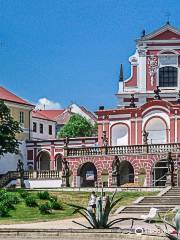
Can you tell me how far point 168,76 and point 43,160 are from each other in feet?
60.0

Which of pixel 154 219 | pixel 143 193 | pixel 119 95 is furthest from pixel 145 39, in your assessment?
pixel 154 219

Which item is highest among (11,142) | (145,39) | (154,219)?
(145,39)

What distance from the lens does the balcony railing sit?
5767cm

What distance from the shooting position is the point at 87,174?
6200 centimetres

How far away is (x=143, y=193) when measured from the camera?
164 ft

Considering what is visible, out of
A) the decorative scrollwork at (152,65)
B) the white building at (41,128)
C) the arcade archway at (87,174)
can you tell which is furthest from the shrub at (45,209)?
the white building at (41,128)

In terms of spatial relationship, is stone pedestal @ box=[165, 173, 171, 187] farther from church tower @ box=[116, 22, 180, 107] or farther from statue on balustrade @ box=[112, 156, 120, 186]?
church tower @ box=[116, 22, 180, 107]

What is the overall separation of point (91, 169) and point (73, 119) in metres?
40.6

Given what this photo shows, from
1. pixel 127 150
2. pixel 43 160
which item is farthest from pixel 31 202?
pixel 43 160

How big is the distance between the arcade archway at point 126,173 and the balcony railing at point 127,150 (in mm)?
1272

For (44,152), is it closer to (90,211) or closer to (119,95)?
(119,95)

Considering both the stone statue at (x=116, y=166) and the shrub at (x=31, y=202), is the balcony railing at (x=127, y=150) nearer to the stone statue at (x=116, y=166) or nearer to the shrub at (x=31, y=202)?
the stone statue at (x=116, y=166)

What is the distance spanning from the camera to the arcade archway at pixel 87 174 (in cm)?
6125

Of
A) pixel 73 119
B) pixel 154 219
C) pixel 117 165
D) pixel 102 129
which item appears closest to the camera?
pixel 154 219
